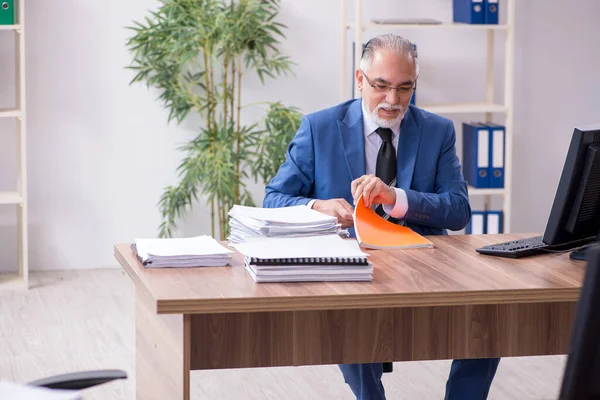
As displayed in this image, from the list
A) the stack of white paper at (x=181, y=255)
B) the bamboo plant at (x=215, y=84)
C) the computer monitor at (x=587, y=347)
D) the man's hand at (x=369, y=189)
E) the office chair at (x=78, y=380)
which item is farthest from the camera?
the bamboo plant at (x=215, y=84)

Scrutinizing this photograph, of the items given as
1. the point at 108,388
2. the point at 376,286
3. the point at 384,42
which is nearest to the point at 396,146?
the point at 384,42

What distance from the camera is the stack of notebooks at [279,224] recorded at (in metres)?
2.65

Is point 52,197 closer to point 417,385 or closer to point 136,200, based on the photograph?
point 136,200

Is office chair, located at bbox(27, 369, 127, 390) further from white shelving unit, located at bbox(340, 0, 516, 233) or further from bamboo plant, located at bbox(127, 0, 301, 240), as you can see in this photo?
white shelving unit, located at bbox(340, 0, 516, 233)

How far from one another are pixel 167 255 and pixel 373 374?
80cm

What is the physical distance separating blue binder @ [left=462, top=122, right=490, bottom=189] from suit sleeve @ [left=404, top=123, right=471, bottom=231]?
230 centimetres

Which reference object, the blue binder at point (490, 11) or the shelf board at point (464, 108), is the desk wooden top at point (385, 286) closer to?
the shelf board at point (464, 108)

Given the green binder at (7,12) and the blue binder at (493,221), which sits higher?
the green binder at (7,12)

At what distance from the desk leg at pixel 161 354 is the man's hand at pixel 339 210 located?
24.3 inches

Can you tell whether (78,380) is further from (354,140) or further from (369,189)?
(354,140)

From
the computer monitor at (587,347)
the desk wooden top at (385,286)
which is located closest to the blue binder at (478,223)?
the desk wooden top at (385,286)

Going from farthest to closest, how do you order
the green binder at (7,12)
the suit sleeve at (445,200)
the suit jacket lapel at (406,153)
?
the green binder at (7,12), the suit jacket lapel at (406,153), the suit sleeve at (445,200)

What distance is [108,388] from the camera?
3.73 meters

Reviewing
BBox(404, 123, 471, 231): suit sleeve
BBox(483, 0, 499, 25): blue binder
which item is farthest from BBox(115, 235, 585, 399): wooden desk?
BBox(483, 0, 499, 25): blue binder
